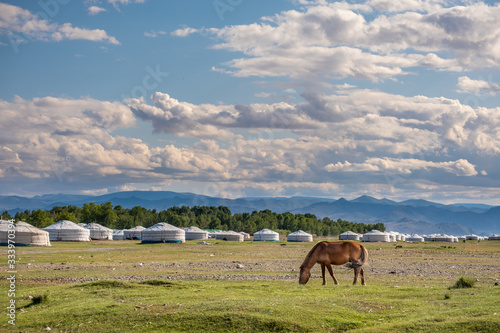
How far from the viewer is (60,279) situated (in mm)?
30016

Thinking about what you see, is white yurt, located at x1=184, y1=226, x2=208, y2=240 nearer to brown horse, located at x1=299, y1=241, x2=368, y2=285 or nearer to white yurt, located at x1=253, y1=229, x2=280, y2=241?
white yurt, located at x1=253, y1=229, x2=280, y2=241

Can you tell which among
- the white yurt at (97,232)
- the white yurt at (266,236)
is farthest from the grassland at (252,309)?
the white yurt at (266,236)

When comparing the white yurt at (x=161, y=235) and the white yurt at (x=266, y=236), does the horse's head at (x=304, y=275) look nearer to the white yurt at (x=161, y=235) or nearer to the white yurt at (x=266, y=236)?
the white yurt at (x=161, y=235)

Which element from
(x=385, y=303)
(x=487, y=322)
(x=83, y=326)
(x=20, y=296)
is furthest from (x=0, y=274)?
(x=487, y=322)

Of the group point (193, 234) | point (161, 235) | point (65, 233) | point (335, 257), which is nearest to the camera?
point (335, 257)

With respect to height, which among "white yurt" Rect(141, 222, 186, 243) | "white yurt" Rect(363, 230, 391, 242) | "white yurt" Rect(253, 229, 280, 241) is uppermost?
"white yurt" Rect(141, 222, 186, 243)

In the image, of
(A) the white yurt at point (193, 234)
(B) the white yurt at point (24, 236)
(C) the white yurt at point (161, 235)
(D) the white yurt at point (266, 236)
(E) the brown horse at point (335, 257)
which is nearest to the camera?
(E) the brown horse at point (335, 257)

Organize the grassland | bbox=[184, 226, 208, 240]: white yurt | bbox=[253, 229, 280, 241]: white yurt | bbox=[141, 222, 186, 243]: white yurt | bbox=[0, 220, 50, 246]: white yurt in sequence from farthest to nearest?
bbox=[253, 229, 280, 241]: white yurt
bbox=[184, 226, 208, 240]: white yurt
bbox=[141, 222, 186, 243]: white yurt
bbox=[0, 220, 50, 246]: white yurt
the grassland

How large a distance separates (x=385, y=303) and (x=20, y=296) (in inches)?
593

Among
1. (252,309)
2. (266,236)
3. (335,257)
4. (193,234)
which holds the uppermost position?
(335,257)

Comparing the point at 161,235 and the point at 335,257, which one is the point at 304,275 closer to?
the point at 335,257

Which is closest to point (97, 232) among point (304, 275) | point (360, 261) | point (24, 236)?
point (24, 236)

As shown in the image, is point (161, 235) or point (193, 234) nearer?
point (161, 235)

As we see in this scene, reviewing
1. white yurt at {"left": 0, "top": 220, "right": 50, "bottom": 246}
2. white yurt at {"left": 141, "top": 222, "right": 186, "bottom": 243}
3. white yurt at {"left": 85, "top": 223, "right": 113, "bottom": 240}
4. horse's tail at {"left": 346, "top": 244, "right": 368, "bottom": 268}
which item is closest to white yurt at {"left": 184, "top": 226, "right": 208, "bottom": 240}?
white yurt at {"left": 85, "top": 223, "right": 113, "bottom": 240}
